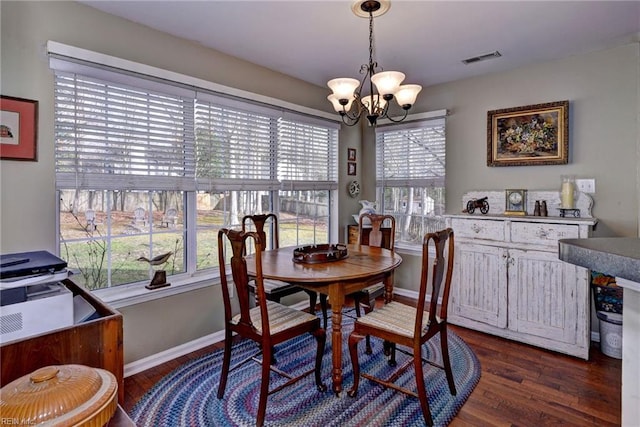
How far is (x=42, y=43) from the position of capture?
205 cm

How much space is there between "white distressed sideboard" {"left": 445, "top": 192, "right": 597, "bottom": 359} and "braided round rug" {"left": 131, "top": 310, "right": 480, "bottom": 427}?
0.60 meters

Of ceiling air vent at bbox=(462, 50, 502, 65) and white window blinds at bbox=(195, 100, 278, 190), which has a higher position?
ceiling air vent at bbox=(462, 50, 502, 65)

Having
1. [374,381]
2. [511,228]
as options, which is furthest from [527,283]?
[374,381]

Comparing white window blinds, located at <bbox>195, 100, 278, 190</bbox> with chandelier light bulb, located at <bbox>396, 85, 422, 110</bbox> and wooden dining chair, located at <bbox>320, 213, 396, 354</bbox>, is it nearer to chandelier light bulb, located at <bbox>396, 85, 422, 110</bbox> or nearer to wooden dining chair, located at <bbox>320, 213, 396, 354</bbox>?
wooden dining chair, located at <bbox>320, 213, 396, 354</bbox>

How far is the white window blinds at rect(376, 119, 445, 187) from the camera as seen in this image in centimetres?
386

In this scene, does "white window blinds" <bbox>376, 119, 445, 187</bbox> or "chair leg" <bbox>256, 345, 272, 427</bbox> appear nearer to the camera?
"chair leg" <bbox>256, 345, 272, 427</bbox>

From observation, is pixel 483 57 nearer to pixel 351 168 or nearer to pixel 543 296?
pixel 351 168

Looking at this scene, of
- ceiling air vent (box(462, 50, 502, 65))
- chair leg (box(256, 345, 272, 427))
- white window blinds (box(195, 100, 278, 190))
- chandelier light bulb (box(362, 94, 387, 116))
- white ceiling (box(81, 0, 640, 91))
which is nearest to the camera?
chair leg (box(256, 345, 272, 427))

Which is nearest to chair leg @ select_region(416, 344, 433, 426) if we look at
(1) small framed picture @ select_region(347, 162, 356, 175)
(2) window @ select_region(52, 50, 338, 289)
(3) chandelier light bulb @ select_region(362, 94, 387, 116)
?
(3) chandelier light bulb @ select_region(362, 94, 387, 116)

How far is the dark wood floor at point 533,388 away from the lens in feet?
6.41

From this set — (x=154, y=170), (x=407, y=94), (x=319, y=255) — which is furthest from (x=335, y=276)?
(x=154, y=170)

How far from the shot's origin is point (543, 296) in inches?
110

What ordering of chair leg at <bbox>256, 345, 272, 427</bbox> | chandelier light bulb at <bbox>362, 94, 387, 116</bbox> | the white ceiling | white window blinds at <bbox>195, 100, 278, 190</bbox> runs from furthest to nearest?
white window blinds at <bbox>195, 100, 278, 190</bbox>, chandelier light bulb at <bbox>362, 94, 387, 116</bbox>, the white ceiling, chair leg at <bbox>256, 345, 272, 427</bbox>

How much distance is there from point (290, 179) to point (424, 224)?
1664 mm
